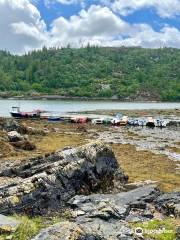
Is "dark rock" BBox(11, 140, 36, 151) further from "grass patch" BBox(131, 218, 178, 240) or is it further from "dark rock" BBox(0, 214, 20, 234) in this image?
"dark rock" BBox(0, 214, 20, 234)

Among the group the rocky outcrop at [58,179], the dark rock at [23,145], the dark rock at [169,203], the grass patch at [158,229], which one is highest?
the rocky outcrop at [58,179]

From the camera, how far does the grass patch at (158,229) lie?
17161mm

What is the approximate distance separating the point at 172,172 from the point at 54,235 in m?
26.8

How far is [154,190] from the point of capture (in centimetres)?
2589

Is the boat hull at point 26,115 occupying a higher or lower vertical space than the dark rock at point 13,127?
lower

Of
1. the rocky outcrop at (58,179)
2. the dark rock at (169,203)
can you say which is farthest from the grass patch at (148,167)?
the dark rock at (169,203)

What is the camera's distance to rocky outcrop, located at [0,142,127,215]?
21344mm

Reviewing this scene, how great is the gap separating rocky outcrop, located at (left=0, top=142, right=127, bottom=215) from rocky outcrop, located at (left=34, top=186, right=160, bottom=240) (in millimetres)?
1368

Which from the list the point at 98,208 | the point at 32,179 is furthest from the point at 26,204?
the point at 98,208

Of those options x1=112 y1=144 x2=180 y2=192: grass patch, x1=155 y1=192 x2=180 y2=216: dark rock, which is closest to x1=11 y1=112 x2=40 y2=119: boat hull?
x1=112 y1=144 x2=180 y2=192: grass patch

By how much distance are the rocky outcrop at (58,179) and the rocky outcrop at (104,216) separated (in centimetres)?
137

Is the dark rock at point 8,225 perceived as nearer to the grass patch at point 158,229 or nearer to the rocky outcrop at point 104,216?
the rocky outcrop at point 104,216

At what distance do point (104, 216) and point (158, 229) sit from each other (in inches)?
91.2

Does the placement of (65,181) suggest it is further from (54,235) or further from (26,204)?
(54,235)
